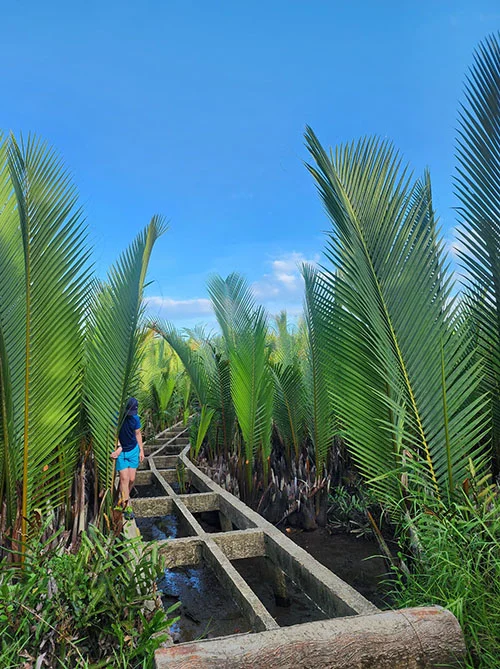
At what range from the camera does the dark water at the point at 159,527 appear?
173 inches

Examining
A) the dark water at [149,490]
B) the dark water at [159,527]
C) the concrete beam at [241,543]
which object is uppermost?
the dark water at [149,490]

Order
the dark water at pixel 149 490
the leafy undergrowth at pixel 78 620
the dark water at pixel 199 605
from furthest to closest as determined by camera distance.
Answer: the dark water at pixel 149 490 → the dark water at pixel 199 605 → the leafy undergrowth at pixel 78 620

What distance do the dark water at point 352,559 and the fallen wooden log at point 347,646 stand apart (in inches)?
57.3

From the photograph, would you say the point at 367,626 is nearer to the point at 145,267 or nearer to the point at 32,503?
the point at 32,503

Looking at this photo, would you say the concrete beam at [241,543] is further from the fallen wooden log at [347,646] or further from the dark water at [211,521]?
the fallen wooden log at [347,646]

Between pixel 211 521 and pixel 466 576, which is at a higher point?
pixel 466 576

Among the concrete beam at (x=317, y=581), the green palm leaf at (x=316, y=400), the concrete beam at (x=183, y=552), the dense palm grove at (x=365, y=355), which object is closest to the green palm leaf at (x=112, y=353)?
the dense palm grove at (x=365, y=355)

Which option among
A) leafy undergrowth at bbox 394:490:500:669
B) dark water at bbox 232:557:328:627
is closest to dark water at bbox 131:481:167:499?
dark water at bbox 232:557:328:627

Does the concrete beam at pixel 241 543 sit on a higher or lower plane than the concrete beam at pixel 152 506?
lower

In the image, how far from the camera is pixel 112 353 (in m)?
3.20

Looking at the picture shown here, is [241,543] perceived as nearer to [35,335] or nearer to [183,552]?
[183,552]

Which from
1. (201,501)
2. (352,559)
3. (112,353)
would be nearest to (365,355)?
(112,353)

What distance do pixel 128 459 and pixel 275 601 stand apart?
1846mm

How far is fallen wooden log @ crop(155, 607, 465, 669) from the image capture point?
1562 mm
